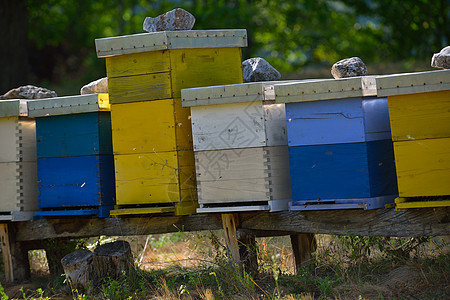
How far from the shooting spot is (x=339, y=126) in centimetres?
457

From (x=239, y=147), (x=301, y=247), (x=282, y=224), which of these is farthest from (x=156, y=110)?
(x=301, y=247)

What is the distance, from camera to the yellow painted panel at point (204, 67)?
5.16 metres

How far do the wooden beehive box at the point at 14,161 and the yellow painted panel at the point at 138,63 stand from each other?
0.98 metres

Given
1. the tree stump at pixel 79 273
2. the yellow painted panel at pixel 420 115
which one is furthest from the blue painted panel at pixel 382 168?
the tree stump at pixel 79 273

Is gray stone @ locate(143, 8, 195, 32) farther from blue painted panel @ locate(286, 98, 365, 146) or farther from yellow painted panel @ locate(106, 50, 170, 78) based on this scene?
blue painted panel @ locate(286, 98, 365, 146)

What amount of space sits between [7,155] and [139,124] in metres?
1.48

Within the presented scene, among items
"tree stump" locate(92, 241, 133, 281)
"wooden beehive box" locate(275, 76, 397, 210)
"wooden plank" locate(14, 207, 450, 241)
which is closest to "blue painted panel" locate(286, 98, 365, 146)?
"wooden beehive box" locate(275, 76, 397, 210)

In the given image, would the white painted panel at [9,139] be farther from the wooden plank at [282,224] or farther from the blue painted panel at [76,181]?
the wooden plank at [282,224]

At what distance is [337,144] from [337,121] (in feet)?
0.57

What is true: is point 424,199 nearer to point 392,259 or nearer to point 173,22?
point 392,259

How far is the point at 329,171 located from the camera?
15.1 feet

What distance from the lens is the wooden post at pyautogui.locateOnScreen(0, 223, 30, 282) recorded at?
6245mm

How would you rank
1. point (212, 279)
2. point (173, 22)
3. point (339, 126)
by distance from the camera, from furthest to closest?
point (173, 22) → point (212, 279) → point (339, 126)

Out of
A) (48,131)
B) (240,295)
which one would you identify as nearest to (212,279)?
(240,295)
